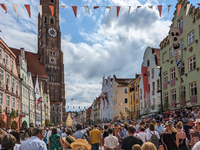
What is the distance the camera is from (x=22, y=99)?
129 ft

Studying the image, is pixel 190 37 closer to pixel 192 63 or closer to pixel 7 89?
pixel 192 63

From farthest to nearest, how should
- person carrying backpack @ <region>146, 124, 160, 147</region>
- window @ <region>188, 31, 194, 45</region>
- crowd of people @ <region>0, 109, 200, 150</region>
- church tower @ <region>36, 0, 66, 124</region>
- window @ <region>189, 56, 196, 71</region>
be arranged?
1. church tower @ <region>36, 0, 66, 124</region>
2. window @ <region>188, 31, 194, 45</region>
3. window @ <region>189, 56, 196, 71</region>
4. person carrying backpack @ <region>146, 124, 160, 147</region>
5. crowd of people @ <region>0, 109, 200, 150</region>

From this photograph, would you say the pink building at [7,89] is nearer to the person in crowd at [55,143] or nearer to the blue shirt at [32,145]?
the person in crowd at [55,143]

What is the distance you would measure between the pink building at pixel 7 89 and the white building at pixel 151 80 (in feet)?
59.1

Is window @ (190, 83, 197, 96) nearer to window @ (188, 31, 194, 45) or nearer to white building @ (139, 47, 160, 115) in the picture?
window @ (188, 31, 194, 45)

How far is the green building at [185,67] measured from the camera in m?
24.0

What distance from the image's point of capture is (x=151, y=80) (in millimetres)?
36562

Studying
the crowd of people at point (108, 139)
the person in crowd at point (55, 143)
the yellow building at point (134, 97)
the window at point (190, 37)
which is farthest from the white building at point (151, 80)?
the person in crowd at point (55, 143)

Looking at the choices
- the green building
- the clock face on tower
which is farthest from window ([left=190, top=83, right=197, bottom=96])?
the clock face on tower

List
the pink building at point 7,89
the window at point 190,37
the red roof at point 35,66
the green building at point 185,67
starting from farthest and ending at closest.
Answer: the red roof at point 35,66
the pink building at point 7,89
the window at point 190,37
the green building at point 185,67

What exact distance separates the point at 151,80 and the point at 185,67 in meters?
10.6

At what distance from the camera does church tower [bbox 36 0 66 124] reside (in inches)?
4301

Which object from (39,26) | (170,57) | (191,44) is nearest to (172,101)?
(170,57)

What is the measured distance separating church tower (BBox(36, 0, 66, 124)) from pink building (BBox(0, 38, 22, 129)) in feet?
238
